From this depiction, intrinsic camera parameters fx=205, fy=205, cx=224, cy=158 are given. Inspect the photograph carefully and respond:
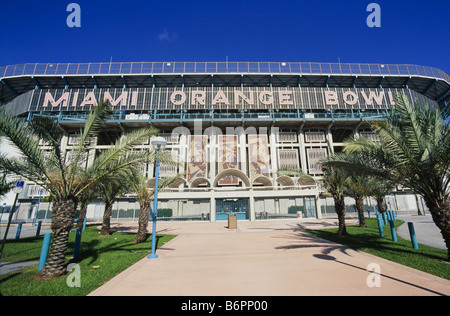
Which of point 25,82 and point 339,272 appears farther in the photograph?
point 25,82

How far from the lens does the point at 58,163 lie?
7371 millimetres

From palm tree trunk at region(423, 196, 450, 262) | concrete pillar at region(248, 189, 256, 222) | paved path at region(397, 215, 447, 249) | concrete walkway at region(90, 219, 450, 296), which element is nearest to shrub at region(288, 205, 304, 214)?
concrete pillar at region(248, 189, 256, 222)

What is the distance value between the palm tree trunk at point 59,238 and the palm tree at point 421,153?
11.8 metres

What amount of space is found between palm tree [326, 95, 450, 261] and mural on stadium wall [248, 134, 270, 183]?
31842 millimetres

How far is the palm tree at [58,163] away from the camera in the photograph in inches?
247

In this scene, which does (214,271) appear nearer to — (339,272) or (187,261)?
(187,261)

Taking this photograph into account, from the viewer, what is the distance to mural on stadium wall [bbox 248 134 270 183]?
4084 cm

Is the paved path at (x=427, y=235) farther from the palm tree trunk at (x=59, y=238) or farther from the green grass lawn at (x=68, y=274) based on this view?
the palm tree trunk at (x=59, y=238)

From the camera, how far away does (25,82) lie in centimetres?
4284

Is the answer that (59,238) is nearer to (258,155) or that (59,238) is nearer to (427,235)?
(427,235)

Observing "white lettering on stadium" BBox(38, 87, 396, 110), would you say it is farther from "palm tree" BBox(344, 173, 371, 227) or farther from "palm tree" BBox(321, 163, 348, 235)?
"palm tree" BBox(321, 163, 348, 235)

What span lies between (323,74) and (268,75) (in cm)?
1159
